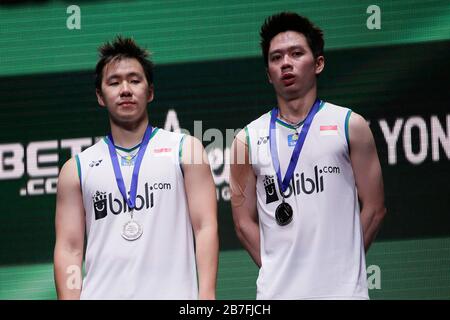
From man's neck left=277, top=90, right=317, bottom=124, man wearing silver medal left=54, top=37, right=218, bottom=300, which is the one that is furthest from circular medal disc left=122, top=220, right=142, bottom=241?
man's neck left=277, top=90, right=317, bottom=124

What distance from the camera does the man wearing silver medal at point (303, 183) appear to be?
4.46 m

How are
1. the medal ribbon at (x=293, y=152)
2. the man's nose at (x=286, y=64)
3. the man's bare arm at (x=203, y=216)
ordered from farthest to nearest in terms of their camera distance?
1. the man's nose at (x=286, y=64)
2. the medal ribbon at (x=293, y=152)
3. the man's bare arm at (x=203, y=216)

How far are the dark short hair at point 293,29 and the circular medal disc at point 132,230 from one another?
898 mm

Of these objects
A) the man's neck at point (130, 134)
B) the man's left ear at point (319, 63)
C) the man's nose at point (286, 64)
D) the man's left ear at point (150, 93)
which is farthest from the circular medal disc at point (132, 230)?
the man's left ear at point (319, 63)

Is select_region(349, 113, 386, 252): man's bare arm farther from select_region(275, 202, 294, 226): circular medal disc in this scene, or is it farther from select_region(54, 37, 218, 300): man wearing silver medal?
select_region(54, 37, 218, 300): man wearing silver medal

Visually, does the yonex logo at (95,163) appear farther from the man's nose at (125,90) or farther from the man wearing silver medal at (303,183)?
the man wearing silver medal at (303,183)

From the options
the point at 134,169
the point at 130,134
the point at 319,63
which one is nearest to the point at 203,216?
the point at 134,169

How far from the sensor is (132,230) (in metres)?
4.52

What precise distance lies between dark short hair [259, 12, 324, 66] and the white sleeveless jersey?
0.35 m

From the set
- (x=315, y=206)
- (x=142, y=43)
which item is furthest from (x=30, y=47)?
(x=315, y=206)

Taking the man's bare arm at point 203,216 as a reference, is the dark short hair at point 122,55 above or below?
above

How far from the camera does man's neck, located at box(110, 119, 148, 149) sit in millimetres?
4688

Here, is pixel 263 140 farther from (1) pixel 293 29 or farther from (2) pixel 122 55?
(2) pixel 122 55

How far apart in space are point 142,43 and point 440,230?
1555 mm
